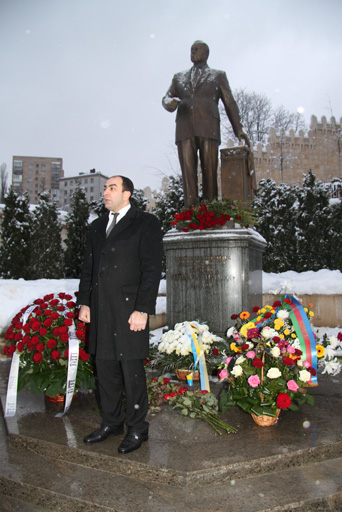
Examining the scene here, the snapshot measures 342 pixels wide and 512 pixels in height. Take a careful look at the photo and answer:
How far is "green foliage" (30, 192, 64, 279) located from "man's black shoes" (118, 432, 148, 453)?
10.9 meters

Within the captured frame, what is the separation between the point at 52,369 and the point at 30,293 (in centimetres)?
379

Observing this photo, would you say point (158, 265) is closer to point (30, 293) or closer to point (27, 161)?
point (30, 293)

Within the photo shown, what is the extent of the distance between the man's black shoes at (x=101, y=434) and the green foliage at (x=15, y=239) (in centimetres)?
1085

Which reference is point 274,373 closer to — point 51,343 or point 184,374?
point 184,374

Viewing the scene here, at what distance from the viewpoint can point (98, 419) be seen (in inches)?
134

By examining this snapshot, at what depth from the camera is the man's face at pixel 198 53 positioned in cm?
604

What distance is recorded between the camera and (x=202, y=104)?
593cm

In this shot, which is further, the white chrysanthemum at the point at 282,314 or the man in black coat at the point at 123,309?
the white chrysanthemum at the point at 282,314

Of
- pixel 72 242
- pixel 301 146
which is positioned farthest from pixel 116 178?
pixel 301 146

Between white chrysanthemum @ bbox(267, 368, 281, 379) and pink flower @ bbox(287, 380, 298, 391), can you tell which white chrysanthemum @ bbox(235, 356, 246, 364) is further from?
pink flower @ bbox(287, 380, 298, 391)

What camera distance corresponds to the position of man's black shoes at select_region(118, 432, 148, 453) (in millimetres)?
2773

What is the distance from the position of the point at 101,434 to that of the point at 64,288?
5.24 m

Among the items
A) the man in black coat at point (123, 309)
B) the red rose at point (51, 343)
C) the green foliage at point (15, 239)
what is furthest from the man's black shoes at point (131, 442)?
the green foliage at point (15, 239)

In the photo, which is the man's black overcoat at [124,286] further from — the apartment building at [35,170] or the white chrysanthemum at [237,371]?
the apartment building at [35,170]
